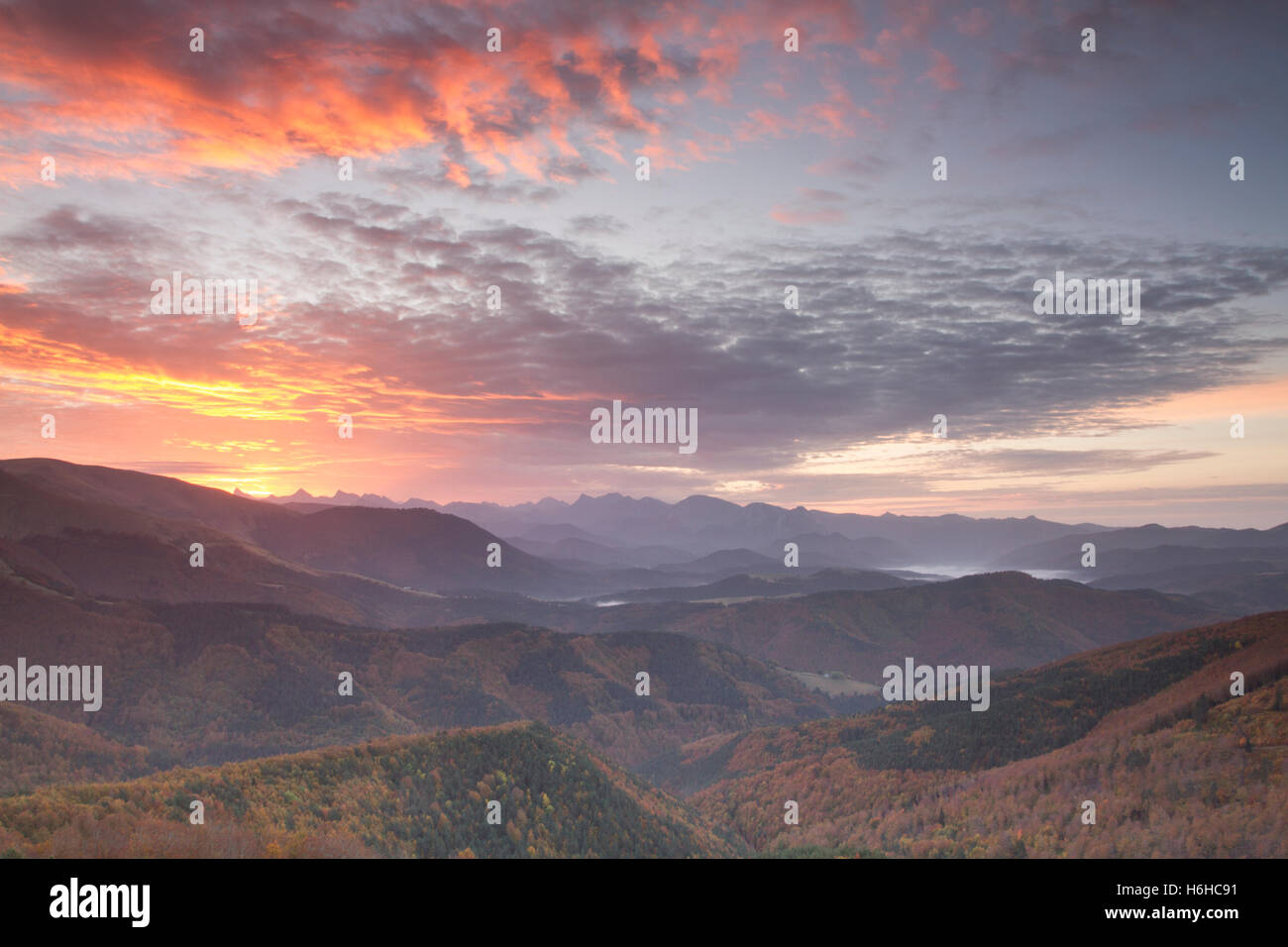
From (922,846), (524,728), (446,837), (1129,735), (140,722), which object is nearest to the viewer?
(446,837)

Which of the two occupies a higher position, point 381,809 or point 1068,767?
point 381,809

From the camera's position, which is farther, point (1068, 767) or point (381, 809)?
point (1068, 767)

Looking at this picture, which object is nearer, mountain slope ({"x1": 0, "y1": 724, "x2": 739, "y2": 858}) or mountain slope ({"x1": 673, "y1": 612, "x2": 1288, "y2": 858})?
mountain slope ({"x1": 0, "y1": 724, "x2": 739, "y2": 858})

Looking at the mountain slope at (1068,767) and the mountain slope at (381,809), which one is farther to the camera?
the mountain slope at (1068,767)

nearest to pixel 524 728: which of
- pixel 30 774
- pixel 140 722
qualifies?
pixel 30 774

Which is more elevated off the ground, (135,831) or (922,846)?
(135,831)
